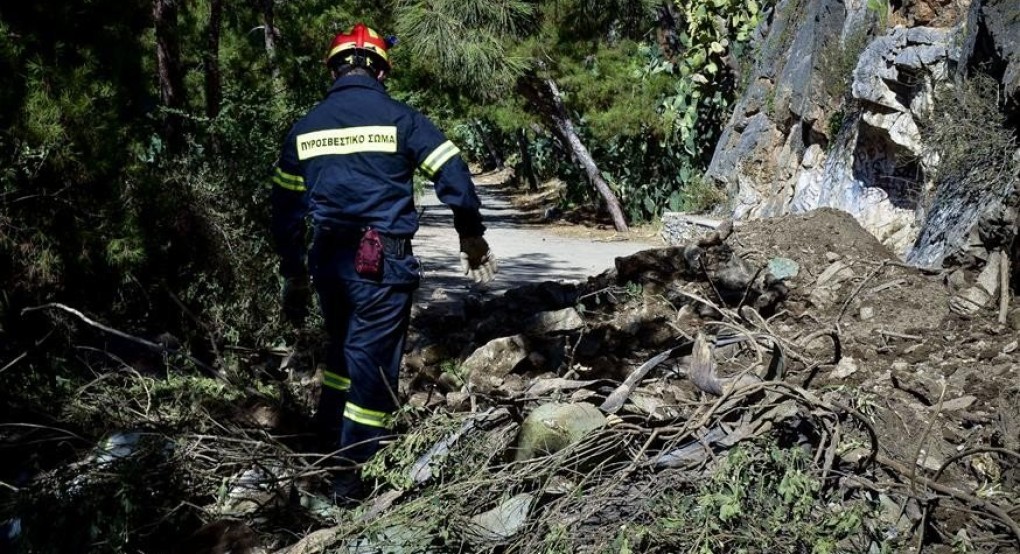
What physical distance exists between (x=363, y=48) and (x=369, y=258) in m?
0.86

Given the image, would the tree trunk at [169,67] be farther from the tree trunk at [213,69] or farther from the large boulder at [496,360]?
the large boulder at [496,360]

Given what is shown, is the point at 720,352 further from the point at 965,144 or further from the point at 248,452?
the point at 965,144

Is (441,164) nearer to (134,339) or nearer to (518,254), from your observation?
(134,339)

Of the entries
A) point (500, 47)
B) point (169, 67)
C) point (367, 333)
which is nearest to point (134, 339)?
point (367, 333)

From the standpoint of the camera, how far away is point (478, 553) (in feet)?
8.97

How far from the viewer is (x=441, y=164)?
146 inches

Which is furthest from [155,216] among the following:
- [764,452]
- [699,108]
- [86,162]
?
[699,108]

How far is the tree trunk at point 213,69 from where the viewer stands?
6426 mm

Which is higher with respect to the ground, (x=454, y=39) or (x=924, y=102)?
(x=454, y=39)

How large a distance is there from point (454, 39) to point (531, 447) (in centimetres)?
990

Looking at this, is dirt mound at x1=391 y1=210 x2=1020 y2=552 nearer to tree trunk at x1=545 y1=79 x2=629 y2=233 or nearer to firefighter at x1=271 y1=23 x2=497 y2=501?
firefighter at x1=271 y1=23 x2=497 y2=501

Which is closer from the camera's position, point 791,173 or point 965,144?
point 965,144

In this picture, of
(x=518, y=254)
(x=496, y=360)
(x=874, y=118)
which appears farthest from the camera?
(x=518, y=254)

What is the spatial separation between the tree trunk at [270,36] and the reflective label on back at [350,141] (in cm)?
347
